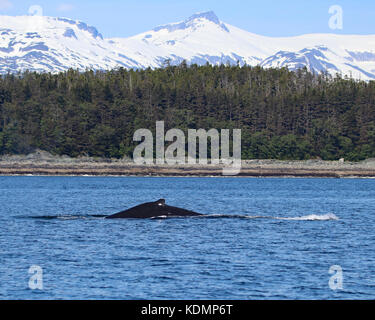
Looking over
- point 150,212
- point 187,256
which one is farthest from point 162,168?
point 187,256

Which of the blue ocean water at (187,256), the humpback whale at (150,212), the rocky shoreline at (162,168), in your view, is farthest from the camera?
the rocky shoreline at (162,168)

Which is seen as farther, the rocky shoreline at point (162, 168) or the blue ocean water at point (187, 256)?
the rocky shoreline at point (162, 168)

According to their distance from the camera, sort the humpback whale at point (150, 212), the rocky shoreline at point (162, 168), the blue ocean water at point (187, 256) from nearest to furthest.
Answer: the blue ocean water at point (187, 256), the humpback whale at point (150, 212), the rocky shoreline at point (162, 168)

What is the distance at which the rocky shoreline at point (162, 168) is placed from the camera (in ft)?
589

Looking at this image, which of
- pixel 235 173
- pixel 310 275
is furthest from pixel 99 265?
pixel 235 173

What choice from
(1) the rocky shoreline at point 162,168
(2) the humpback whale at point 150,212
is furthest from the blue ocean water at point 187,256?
(1) the rocky shoreline at point 162,168

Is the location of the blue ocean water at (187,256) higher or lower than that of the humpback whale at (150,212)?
lower

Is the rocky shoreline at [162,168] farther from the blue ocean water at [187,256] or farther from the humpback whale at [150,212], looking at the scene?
the humpback whale at [150,212]

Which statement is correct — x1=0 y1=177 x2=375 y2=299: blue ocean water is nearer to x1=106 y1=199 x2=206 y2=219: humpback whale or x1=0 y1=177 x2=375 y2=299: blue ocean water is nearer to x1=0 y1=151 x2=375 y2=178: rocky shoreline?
x1=106 y1=199 x2=206 y2=219: humpback whale

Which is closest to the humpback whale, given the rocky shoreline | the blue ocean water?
the blue ocean water

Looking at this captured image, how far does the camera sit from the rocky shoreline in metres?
180

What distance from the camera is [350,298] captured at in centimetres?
2938

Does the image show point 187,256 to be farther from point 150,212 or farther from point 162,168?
point 162,168
